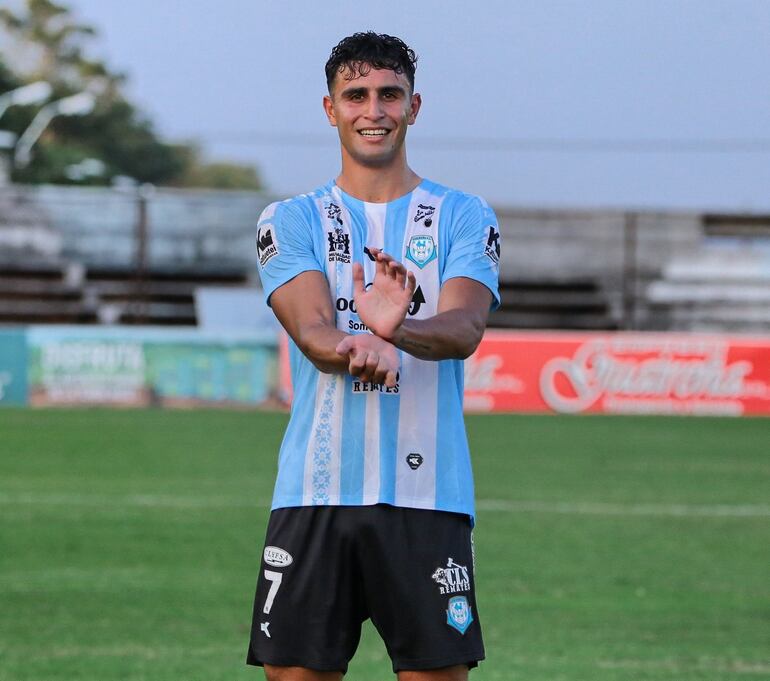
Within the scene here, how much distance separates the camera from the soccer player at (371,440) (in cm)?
394

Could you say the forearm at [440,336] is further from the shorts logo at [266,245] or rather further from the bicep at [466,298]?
the shorts logo at [266,245]

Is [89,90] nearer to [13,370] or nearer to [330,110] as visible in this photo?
[13,370]

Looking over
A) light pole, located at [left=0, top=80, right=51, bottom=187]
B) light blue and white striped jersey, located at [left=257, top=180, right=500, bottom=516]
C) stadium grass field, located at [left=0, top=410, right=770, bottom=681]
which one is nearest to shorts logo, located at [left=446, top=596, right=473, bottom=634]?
light blue and white striped jersey, located at [left=257, top=180, right=500, bottom=516]

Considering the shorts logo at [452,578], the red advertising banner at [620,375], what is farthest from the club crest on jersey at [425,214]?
the red advertising banner at [620,375]

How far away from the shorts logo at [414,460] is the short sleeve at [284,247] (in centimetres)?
56

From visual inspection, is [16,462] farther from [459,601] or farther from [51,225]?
[51,225]

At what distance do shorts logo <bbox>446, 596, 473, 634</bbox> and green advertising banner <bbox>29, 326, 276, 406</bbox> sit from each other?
21.4 m

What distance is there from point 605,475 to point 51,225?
25005mm

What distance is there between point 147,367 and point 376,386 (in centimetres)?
2183

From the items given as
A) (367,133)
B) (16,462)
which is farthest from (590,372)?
(367,133)

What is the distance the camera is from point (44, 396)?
2512 cm

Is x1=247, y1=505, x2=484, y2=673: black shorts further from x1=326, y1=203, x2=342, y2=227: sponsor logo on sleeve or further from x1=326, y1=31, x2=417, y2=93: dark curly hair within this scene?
x1=326, y1=31, x2=417, y2=93: dark curly hair

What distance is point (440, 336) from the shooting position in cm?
379

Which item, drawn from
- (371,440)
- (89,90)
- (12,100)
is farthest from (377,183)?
(89,90)
